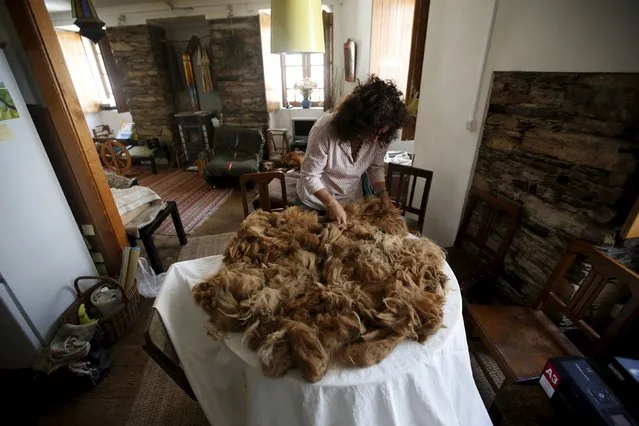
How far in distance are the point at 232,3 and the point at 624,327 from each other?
18.5 feet

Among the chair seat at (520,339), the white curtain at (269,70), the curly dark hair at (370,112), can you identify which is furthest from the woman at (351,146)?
the white curtain at (269,70)

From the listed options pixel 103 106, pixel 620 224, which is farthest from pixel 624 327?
pixel 103 106

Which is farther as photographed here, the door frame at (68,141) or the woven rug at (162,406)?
the door frame at (68,141)

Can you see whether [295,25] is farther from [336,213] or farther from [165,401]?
[165,401]

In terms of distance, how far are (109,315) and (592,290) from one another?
243 centimetres

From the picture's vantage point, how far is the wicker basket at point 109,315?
168 cm

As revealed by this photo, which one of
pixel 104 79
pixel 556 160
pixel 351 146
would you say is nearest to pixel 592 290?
pixel 556 160

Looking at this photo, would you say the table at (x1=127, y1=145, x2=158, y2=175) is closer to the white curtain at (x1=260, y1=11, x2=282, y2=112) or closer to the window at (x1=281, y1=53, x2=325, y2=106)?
the white curtain at (x1=260, y1=11, x2=282, y2=112)

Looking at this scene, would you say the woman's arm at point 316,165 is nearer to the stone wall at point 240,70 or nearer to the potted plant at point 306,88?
the stone wall at point 240,70

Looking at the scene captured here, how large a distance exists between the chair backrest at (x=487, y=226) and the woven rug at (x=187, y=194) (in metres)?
2.74

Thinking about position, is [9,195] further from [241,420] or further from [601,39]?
[601,39]

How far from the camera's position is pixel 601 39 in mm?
1066

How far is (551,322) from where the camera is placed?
133 cm

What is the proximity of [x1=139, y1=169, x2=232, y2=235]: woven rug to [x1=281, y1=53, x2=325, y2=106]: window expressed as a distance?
243cm
